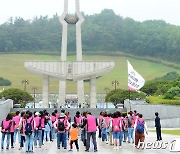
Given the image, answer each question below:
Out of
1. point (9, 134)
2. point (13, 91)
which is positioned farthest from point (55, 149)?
point (13, 91)

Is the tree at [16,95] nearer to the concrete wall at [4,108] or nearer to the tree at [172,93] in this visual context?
the concrete wall at [4,108]

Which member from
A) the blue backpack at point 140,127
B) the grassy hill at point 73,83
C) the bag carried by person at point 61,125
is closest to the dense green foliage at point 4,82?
the grassy hill at point 73,83

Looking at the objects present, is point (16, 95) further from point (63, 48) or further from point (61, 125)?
point (61, 125)

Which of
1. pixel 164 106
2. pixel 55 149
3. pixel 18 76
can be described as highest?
pixel 18 76

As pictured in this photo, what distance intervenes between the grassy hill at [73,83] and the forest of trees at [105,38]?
914 centimetres

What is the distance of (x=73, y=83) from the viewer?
96.9m

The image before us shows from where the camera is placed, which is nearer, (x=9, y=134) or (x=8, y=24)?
(x=9, y=134)

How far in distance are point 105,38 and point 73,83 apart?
3629 centimetres

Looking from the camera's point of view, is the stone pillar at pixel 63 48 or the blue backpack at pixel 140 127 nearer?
the blue backpack at pixel 140 127

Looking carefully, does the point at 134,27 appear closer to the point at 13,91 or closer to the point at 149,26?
the point at 149,26

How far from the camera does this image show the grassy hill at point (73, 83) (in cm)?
9056

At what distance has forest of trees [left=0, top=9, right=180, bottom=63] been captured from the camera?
12275 cm

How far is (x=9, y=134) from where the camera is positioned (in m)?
15.4

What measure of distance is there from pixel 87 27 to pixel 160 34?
23.9 meters
